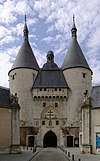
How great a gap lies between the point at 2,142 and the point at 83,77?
31148 mm

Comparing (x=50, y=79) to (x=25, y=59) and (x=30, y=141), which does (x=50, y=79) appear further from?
(x=30, y=141)

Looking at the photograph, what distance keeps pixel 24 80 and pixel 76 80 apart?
11255mm

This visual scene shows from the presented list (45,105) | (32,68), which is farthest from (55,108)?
(32,68)

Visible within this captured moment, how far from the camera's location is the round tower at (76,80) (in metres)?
60.9

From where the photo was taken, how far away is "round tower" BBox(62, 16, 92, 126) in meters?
60.9

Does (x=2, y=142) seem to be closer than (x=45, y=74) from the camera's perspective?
Yes

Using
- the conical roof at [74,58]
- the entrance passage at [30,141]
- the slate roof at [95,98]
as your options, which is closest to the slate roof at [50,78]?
the conical roof at [74,58]

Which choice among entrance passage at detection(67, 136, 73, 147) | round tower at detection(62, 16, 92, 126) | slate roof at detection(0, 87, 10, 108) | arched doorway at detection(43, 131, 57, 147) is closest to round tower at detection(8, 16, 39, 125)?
arched doorway at detection(43, 131, 57, 147)

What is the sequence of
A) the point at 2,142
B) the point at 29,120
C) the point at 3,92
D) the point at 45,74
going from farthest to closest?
the point at 45,74
the point at 29,120
the point at 3,92
the point at 2,142

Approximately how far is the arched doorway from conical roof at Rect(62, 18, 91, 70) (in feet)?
48.7

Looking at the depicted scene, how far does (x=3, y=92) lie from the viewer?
38.3 meters

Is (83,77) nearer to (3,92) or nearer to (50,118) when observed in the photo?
(50,118)

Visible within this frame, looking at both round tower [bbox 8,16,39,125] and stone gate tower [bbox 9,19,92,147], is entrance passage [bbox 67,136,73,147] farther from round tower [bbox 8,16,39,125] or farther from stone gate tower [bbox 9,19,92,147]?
round tower [bbox 8,16,39,125]

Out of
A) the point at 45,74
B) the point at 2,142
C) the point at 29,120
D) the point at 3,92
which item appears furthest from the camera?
the point at 45,74
